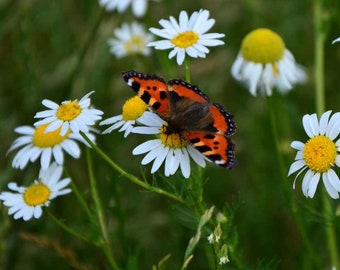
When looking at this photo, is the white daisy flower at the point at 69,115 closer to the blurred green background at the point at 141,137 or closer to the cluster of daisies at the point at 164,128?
the cluster of daisies at the point at 164,128

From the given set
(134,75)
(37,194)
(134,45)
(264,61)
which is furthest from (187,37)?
(134,45)

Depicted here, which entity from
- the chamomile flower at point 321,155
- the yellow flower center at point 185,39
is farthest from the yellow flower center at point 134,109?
the chamomile flower at point 321,155

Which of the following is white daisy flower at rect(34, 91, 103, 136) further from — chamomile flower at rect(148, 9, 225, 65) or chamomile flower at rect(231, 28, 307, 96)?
chamomile flower at rect(231, 28, 307, 96)

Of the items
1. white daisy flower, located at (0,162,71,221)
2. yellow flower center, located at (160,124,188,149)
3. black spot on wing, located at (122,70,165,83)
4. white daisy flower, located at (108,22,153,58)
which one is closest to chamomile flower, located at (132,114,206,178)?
yellow flower center, located at (160,124,188,149)

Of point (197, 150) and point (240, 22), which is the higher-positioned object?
point (197, 150)

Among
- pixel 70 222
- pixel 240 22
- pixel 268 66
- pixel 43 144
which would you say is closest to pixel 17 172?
pixel 70 222

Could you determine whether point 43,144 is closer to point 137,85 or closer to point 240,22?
point 137,85
